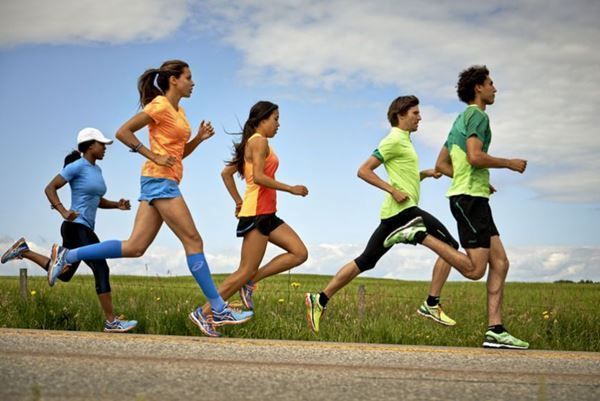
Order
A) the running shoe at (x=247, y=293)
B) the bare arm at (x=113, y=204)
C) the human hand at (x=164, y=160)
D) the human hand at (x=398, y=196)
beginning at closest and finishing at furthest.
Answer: the human hand at (x=164, y=160), the human hand at (x=398, y=196), the running shoe at (x=247, y=293), the bare arm at (x=113, y=204)

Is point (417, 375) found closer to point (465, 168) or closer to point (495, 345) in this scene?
point (495, 345)

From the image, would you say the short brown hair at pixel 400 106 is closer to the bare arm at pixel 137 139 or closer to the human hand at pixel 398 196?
the human hand at pixel 398 196

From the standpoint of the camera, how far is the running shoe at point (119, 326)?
7.71 meters

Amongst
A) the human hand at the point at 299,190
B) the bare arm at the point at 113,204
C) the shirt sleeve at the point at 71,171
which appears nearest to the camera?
the human hand at the point at 299,190

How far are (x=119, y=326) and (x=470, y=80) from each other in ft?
13.7

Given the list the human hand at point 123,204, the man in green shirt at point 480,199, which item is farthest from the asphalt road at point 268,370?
the human hand at point 123,204

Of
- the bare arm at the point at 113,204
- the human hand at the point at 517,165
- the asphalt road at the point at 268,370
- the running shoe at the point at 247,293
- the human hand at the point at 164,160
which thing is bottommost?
the asphalt road at the point at 268,370

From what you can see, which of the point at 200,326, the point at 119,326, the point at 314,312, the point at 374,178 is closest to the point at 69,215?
the point at 119,326

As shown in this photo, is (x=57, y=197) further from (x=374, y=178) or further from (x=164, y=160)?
(x=374, y=178)

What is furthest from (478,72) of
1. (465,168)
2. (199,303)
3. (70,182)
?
(199,303)

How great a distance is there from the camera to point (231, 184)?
28.2 feet

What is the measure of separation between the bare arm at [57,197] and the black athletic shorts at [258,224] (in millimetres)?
1734

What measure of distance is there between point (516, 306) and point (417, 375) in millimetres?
7914

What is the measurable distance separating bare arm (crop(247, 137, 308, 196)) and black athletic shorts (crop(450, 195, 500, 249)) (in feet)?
4.72
